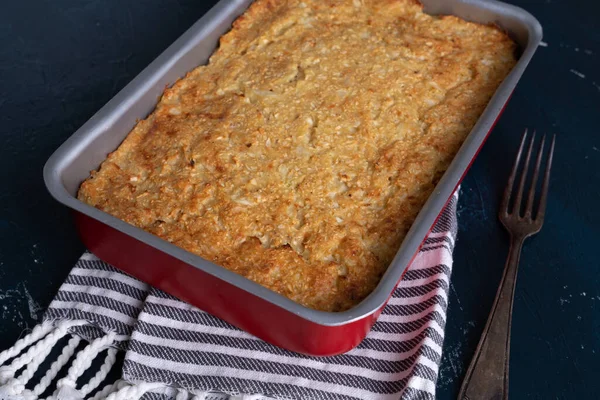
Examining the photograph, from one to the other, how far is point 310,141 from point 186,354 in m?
0.66

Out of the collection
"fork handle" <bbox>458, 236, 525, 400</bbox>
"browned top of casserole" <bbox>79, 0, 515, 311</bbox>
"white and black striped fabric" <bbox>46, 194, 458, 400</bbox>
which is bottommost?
"fork handle" <bbox>458, 236, 525, 400</bbox>

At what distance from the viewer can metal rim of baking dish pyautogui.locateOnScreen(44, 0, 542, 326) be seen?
1.48 metres

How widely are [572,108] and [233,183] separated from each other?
4.32 ft

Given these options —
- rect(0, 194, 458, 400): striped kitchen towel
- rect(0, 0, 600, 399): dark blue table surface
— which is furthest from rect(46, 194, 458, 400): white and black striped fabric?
rect(0, 0, 600, 399): dark blue table surface

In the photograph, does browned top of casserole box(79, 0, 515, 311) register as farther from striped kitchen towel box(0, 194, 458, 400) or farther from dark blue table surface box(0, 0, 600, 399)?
dark blue table surface box(0, 0, 600, 399)

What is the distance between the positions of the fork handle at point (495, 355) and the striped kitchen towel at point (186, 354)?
10 centimetres

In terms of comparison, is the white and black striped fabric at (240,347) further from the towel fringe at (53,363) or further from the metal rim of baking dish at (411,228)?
the metal rim of baking dish at (411,228)

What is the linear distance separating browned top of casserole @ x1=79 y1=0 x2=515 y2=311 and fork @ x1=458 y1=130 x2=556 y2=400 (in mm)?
285

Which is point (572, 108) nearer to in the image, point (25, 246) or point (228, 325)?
point (228, 325)

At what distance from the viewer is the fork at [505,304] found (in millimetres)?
1698

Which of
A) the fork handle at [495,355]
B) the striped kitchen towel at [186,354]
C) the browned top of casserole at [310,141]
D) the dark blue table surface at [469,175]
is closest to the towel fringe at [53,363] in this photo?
the striped kitchen towel at [186,354]

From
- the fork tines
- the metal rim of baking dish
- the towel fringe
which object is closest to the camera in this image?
the metal rim of baking dish

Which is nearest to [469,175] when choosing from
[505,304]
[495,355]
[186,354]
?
[505,304]

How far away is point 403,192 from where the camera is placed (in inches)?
71.2
